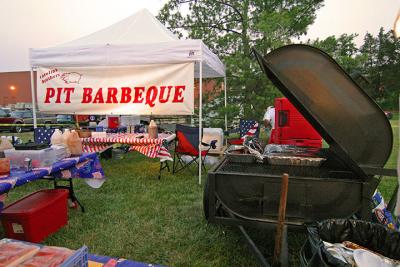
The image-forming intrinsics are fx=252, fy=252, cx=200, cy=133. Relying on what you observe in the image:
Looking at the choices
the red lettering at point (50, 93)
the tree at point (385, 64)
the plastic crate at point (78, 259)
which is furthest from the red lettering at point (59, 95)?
the tree at point (385, 64)

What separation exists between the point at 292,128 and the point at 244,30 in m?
5.95

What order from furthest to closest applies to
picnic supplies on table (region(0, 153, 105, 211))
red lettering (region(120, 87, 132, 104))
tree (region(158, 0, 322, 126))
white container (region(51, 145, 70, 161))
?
1. tree (region(158, 0, 322, 126))
2. red lettering (region(120, 87, 132, 104))
3. white container (region(51, 145, 70, 161))
4. picnic supplies on table (region(0, 153, 105, 211))

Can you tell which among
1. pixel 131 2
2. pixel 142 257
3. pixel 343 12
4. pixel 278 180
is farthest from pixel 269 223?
pixel 343 12

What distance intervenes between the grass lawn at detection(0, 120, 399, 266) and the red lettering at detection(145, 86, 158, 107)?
1.55 meters

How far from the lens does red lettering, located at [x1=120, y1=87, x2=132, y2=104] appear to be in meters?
5.01

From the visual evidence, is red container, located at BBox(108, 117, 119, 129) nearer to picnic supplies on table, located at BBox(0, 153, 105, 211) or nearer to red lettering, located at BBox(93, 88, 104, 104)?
red lettering, located at BBox(93, 88, 104, 104)

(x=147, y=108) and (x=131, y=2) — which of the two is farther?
(x=131, y=2)

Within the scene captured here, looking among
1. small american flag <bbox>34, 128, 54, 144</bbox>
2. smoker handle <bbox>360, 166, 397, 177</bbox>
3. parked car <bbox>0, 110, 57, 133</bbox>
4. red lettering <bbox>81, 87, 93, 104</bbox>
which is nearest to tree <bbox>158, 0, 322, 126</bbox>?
red lettering <bbox>81, 87, 93, 104</bbox>

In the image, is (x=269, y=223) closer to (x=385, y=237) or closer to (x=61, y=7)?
(x=385, y=237)

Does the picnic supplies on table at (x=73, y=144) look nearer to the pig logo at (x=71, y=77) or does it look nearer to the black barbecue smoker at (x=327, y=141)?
the black barbecue smoker at (x=327, y=141)

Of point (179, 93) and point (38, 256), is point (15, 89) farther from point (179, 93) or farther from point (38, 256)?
point (38, 256)

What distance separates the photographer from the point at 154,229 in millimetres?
2959

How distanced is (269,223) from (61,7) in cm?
873

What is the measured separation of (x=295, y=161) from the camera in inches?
99.8
